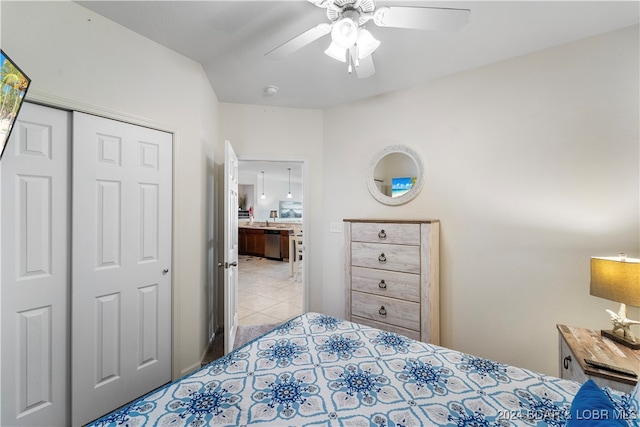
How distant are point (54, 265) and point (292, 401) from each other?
1590mm

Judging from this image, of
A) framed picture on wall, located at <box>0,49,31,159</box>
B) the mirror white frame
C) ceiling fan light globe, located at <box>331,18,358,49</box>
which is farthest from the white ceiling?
framed picture on wall, located at <box>0,49,31,159</box>

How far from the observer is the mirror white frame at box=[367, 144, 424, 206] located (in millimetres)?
2535

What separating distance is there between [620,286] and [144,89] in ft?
9.98

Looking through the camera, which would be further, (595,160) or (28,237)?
(595,160)

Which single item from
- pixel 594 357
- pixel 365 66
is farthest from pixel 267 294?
pixel 594 357

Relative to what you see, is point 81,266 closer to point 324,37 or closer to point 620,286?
point 324,37

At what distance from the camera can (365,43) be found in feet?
4.84

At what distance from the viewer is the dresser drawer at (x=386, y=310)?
2219 millimetres

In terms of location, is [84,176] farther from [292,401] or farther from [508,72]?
[508,72]

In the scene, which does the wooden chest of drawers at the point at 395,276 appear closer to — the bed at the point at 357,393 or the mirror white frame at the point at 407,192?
the mirror white frame at the point at 407,192

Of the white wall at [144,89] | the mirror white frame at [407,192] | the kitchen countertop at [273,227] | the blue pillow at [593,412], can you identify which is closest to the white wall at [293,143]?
the white wall at [144,89]

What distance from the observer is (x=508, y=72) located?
2.11 metres

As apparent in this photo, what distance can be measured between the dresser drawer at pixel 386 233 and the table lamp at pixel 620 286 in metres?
1.04

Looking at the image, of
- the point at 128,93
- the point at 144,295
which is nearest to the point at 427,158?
the point at 128,93
